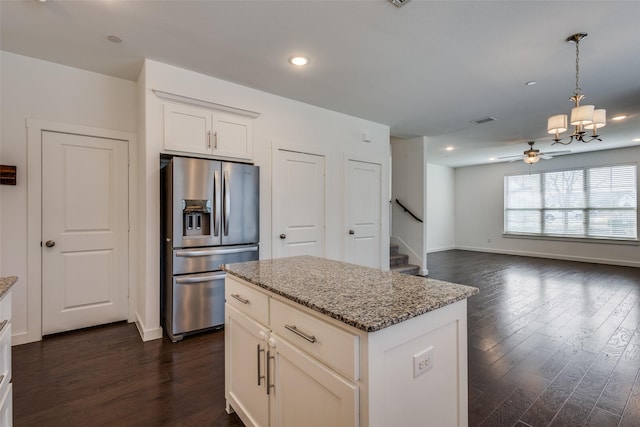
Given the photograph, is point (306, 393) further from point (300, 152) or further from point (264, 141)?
point (300, 152)

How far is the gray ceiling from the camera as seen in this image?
217 centimetres

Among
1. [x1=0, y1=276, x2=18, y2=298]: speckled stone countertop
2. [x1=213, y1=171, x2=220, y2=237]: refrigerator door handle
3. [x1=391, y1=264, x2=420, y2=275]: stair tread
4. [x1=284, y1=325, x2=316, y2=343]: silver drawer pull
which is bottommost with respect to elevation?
[x1=391, y1=264, x2=420, y2=275]: stair tread

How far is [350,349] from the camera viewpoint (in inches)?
38.5

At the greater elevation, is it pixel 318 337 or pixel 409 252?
pixel 318 337

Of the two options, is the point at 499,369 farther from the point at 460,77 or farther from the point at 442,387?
the point at 460,77

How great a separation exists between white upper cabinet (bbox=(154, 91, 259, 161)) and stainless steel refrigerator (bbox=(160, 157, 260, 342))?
10.6 inches

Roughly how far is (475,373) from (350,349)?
73.8 inches

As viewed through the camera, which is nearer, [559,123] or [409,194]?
[559,123]

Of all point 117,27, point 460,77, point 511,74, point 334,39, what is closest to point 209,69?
point 117,27

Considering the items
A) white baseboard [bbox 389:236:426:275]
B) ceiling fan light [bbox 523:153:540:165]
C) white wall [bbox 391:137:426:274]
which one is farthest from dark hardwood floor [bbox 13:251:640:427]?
ceiling fan light [bbox 523:153:540:165]

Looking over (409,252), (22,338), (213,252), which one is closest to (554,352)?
(213,252)

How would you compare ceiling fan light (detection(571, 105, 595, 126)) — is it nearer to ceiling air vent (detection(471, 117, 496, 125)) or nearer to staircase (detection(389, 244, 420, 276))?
ceiling air vent (detection(471, 117, 496, 125))

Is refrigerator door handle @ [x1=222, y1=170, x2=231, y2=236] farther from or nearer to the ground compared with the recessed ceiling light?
nearer to the ground

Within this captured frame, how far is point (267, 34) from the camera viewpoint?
247 cm
